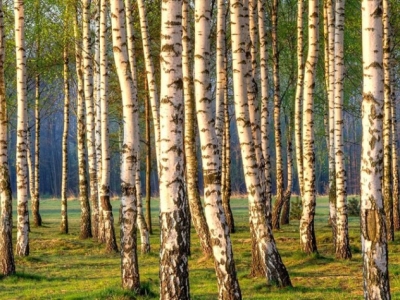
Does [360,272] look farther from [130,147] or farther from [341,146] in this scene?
[130,147]

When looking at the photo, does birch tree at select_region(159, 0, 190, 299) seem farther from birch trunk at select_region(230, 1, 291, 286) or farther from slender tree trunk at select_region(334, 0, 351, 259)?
slender tree trunk at select_region(334, 0, 351, 259)

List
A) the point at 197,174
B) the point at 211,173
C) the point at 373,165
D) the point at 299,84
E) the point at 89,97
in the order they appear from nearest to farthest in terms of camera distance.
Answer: the point at 373,165, the point at 211,173, the point at 197,174, the point at 299,84, the point at 89,97

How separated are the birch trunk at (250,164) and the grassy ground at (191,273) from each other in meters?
0.43

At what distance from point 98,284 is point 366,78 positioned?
27.8 feet

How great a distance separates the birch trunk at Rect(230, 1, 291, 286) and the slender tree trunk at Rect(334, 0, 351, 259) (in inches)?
187

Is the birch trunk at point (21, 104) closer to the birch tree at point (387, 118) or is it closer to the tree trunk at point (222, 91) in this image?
the tree trunk at point (222, 91)

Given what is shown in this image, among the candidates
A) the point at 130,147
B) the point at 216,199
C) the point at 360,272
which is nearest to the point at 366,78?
the point at 216,199

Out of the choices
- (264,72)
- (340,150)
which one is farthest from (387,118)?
(340,150)

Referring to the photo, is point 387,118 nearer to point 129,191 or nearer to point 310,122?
point 310,122

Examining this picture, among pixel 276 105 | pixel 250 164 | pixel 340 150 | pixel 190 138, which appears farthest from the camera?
pixel 276 105

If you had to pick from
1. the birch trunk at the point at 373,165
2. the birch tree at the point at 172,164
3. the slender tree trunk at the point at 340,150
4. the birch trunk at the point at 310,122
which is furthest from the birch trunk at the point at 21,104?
the birch trunk at the point at 373,165

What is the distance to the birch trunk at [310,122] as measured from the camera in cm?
1864

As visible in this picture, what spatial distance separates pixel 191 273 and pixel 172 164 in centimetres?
786

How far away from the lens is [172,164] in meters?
10.4
